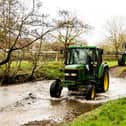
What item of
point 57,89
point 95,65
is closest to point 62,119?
point 57,89

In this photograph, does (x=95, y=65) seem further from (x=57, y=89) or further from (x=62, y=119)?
(x=62, y=119)

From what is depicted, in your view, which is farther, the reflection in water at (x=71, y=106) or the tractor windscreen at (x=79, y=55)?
the tractor windscreen at (x=79, y=55)

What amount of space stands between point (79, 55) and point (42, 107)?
4.43 meters

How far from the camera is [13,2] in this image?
23484mm

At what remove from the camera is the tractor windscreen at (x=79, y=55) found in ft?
64.0

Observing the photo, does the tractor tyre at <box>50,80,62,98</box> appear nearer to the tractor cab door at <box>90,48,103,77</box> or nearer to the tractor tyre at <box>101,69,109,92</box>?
the tractor cab door at <box>90,48,103,77</box>

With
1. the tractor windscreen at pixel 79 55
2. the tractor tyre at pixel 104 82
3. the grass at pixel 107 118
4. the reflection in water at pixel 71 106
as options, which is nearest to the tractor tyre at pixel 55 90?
the reflection in water at pixel 71 106

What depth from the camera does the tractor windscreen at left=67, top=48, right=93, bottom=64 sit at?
64.0 ft

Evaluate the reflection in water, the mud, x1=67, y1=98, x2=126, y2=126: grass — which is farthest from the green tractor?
x1=67, y1=98, x2=126, y2=126: grass

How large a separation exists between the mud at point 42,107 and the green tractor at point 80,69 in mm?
566

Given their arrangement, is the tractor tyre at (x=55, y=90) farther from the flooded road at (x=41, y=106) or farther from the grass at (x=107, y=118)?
the grass at (x=107, y=118)

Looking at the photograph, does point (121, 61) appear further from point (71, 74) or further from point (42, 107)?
point (42, 107)

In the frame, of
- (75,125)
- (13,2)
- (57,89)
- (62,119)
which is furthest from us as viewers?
(13,2)

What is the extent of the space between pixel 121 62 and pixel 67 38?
837 cm
